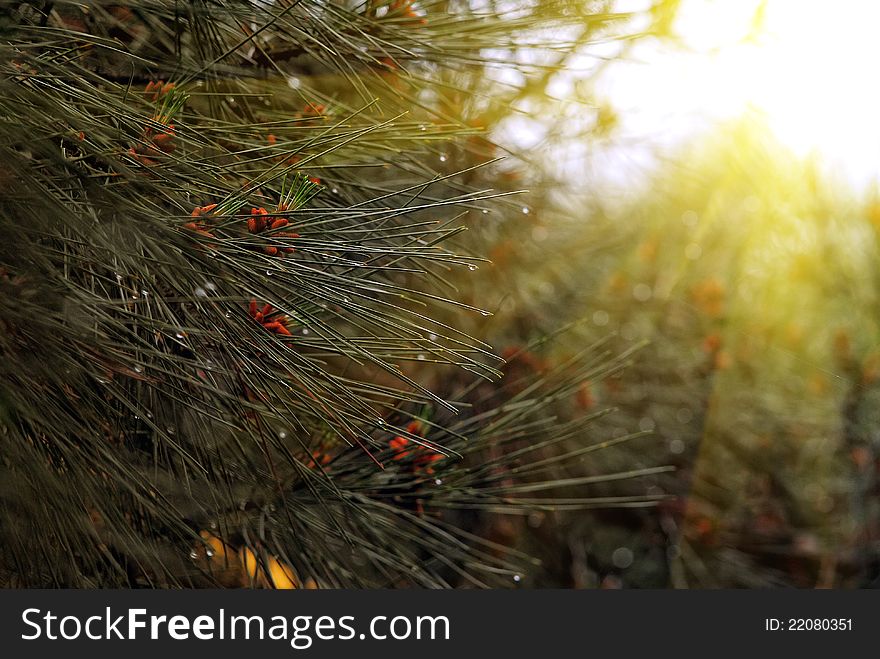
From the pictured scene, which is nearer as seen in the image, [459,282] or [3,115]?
[3,115]

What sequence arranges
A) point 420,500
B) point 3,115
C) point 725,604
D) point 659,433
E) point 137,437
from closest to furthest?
point 3,115
point 137,437
point 420,500
point 725,604
point 659,433

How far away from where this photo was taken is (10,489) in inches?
21.0

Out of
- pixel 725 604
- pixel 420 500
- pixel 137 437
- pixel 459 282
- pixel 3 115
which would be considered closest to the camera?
pixel 3 115

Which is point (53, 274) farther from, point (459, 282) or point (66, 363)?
point (459, 282)

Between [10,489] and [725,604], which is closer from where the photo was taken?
[10,489]

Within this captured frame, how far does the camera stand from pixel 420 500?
798mm

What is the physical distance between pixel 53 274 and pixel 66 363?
0.07m

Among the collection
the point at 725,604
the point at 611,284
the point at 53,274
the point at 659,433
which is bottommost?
the point at 725,604

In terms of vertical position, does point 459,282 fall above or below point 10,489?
above

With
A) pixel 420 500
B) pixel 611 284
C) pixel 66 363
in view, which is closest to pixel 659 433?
pixel 611 284

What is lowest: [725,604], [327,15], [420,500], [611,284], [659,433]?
[725,604]

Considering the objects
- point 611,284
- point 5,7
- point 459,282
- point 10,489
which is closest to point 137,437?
point 10,489

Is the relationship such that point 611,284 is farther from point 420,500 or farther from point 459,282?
point 420,500

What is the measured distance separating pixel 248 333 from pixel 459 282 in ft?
2.47
